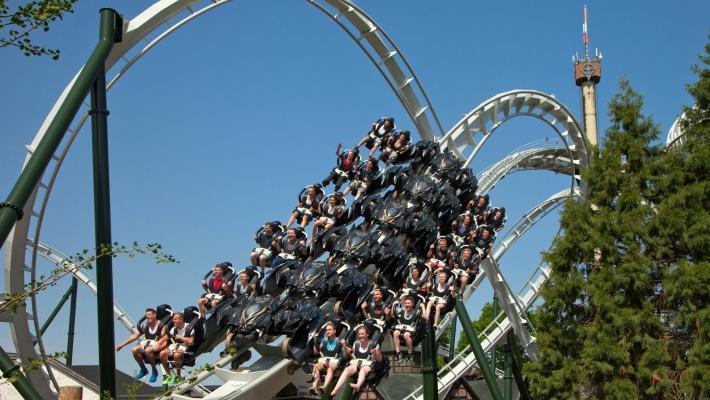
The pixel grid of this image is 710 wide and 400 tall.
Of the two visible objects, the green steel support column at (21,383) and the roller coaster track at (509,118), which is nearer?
the green steel support column at (21,383)

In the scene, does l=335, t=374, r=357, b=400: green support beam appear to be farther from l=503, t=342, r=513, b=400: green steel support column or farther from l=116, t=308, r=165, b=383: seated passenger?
l=503, t=342, r=513, b=400: green steel support column

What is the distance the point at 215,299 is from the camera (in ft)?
29.6

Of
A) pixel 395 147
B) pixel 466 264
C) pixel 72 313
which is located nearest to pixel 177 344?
pixel 466 264

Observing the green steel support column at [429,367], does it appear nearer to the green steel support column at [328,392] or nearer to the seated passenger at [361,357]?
the green steel support column at [328,392]

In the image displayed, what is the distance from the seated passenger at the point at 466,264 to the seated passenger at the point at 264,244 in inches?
128

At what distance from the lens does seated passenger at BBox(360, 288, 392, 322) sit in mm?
9219

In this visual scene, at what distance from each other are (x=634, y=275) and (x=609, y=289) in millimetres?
506

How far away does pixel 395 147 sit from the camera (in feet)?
42.4

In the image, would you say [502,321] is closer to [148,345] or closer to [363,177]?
[363,177]

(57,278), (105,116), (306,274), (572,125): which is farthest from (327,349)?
(572,125)

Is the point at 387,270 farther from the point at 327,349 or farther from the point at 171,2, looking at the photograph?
the point at 171,2

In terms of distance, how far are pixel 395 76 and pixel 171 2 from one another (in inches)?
228

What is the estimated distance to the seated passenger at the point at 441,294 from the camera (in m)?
10.7

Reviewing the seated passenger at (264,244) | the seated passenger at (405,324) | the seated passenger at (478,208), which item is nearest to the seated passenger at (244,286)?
the seated passenger at (264,244)
